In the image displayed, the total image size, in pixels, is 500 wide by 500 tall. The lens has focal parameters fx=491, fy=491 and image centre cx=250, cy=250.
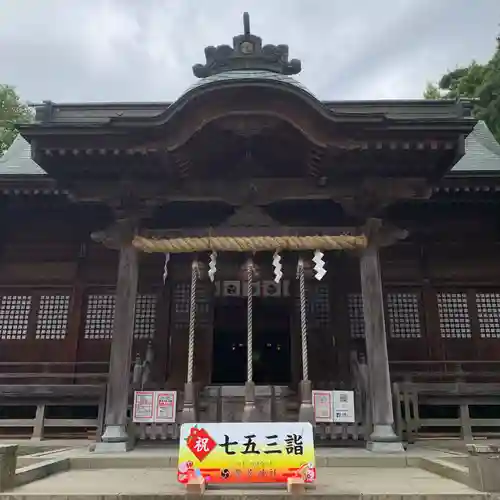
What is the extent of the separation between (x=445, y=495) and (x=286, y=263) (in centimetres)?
607

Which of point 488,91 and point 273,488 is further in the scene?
point 488,91

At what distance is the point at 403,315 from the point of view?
10.3 m

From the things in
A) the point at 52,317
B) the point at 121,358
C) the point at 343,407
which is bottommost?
the point at 343,407

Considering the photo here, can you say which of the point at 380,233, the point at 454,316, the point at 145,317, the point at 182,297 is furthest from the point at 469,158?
the point at 145,317

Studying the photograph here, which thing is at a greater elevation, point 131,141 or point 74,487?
point 131,141

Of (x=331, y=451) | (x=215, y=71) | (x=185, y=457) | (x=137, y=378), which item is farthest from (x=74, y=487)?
(x=215, y=71)

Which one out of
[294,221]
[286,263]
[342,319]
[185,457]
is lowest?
[185,457]

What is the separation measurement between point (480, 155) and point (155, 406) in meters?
9.38

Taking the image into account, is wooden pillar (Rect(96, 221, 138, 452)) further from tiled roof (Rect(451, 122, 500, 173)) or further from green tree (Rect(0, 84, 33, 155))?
green tree (Rect(0, 84, 33, 155))

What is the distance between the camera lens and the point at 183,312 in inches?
404

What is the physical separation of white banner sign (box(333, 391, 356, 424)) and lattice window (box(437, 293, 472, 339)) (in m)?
3.45

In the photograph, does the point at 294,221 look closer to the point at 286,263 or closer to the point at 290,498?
the point at 286,263

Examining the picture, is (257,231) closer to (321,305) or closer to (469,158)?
(321,305)

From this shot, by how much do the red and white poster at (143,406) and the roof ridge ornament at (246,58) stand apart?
20.7 feet
